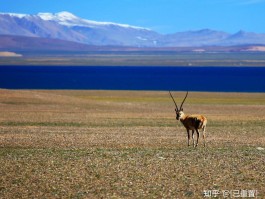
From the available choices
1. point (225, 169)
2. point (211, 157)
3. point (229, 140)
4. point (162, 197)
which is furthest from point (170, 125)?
point (162, 197)

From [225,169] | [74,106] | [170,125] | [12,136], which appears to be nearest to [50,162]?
[225,169]

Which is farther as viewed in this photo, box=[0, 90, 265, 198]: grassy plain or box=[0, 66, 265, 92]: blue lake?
box=[0, 66, 265, 92]: blue lake

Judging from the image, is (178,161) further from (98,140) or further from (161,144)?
(98,140)

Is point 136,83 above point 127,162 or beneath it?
beneath

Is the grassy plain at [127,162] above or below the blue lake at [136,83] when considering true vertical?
above

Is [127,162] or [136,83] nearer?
[127,162]

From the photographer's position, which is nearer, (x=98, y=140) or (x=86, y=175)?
(x=86, y=175)

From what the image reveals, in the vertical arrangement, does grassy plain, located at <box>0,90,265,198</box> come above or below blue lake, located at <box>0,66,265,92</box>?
above

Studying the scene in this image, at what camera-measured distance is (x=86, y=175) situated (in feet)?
54.8

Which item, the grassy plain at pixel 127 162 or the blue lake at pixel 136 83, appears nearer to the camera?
the grassy plain at pixel 127 162

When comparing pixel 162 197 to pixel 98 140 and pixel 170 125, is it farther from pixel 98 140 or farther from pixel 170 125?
pixel 170 125

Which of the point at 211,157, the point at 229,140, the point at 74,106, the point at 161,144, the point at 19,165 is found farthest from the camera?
the point at 74,106

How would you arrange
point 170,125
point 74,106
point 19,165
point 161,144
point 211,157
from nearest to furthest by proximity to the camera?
1. point 19,165
2. point 211,157
3. point 161,144
4. point 170,125
5. point 74,106

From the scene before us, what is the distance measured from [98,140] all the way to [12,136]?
426 cm
